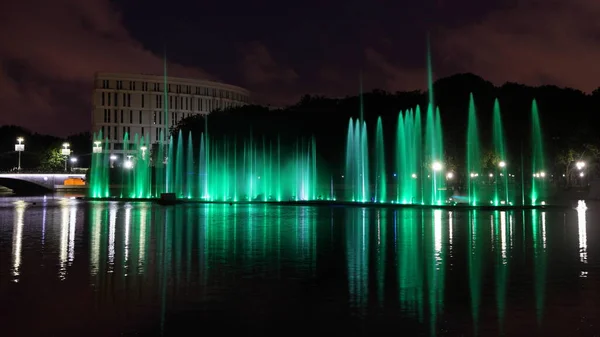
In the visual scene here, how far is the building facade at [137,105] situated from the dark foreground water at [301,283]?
126626mm

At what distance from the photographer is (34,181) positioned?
103188 millimetres

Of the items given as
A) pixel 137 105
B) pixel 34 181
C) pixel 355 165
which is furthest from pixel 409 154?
pixel 137 105

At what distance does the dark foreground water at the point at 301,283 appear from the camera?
8.79 metres

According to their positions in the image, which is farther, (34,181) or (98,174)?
(34,181)

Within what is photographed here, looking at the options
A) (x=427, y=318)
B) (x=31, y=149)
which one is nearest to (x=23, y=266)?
(x=427, y=318)

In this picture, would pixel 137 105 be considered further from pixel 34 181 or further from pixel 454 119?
pixel 454 119

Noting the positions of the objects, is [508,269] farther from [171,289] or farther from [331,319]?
[171,289]

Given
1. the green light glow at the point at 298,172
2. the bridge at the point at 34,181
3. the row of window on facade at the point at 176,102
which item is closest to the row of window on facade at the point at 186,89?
the row of window on facade at the point at 176,102

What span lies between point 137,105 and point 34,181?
4703 centimetres

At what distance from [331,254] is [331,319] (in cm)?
717

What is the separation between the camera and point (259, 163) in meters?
73.4

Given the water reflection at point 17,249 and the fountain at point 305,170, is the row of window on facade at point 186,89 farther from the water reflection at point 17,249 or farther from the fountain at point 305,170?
the water reflection at point 17,249

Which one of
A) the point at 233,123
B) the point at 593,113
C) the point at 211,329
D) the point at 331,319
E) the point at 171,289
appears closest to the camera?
the point at 211,329

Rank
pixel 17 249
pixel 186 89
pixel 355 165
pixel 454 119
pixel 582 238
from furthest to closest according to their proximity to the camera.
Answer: pixel 186 89, pixel 355 165, pixel 454 119, pixel 582 238, pixel 17 249
